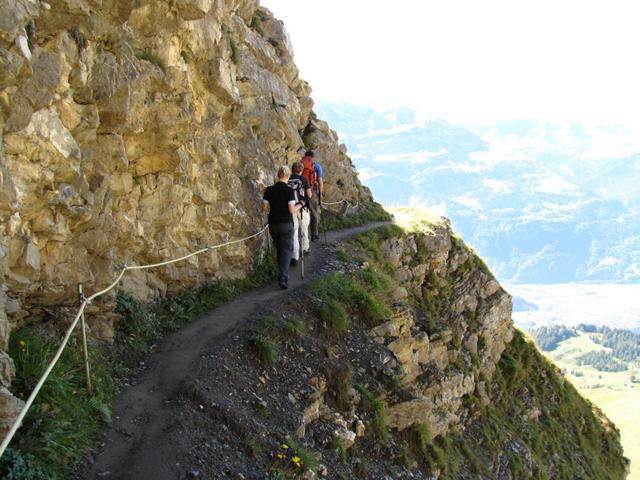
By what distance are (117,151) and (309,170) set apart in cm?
1027

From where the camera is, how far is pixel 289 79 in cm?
3038

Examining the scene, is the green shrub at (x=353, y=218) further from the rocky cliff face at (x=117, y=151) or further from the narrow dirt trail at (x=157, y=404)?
the narrow dirt trail at (x=157, y=404)

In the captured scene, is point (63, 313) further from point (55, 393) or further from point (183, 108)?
point (183, 108)

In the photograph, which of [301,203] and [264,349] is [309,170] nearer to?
[301,203]

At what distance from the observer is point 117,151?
1243 cm

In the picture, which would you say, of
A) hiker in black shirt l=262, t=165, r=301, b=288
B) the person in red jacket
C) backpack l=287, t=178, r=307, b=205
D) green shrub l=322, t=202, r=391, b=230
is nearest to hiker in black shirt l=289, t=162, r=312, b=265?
backpack l=287, t=178, r=307, b=205

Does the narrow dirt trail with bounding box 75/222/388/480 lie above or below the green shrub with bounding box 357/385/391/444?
above

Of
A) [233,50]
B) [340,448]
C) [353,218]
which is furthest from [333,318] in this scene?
[353,218]

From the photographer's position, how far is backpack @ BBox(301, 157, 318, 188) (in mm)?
21656

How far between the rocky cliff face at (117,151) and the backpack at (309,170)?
139cm

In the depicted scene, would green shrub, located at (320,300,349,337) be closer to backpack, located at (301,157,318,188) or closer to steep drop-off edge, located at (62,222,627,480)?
steep drop-off edge, located at (62,222,627,480)

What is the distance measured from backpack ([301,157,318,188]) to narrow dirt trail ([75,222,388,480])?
296 inches

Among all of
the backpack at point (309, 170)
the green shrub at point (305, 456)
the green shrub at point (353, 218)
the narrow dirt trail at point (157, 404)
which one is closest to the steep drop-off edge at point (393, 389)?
the green shrub at point (305, 456)

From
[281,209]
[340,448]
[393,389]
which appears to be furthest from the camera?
[281,209]
